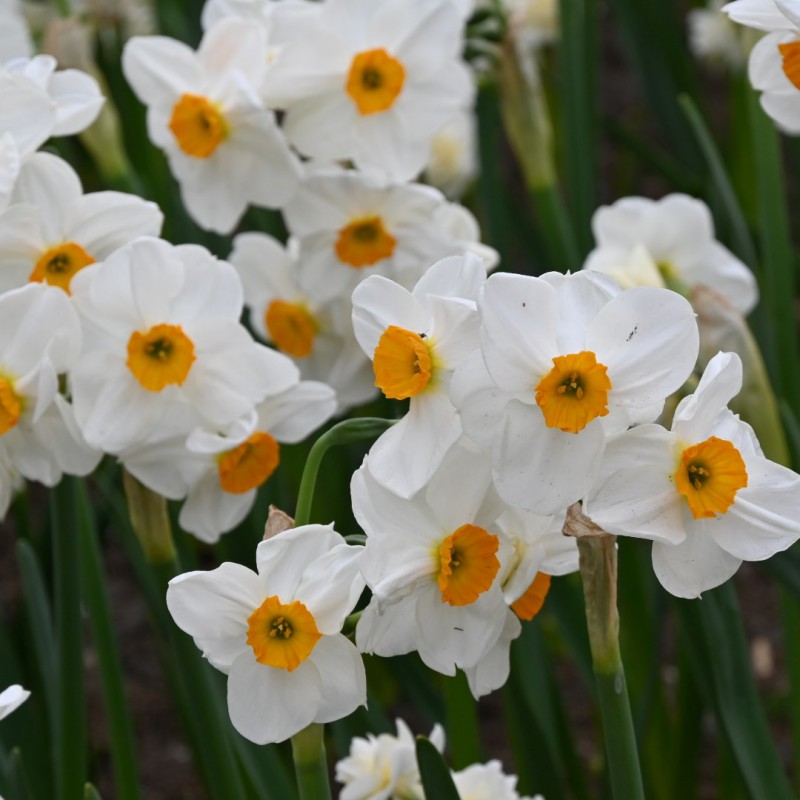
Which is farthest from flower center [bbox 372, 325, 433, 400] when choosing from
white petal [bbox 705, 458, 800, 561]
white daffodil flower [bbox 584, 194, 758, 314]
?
white daffodil flower [bbox 584, 194, 758, 314]

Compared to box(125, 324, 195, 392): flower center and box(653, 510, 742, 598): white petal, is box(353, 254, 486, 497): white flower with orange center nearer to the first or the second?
box(653, 510, 742, 598): white petal

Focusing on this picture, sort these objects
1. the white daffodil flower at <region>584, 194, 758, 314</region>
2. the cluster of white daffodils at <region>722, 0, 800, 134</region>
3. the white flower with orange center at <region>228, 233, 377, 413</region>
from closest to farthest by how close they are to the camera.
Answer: the cluster of white daffodils at <region>722, 0, 800, 134</region>, the white flower with orange center at <region>228, 233, 377, 413</region>, the white daffodil flower at <region>584, 194, 758, 314</region>

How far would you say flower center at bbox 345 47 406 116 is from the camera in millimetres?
1461

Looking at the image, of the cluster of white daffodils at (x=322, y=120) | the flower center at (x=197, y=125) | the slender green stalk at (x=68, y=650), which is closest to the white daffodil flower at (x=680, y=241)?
the cluster of white daffodils at (x=322, y=120)

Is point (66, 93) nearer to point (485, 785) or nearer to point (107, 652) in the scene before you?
point (107, 652)

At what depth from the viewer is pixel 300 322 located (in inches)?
63.2

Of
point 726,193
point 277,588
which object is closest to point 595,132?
point 726,193

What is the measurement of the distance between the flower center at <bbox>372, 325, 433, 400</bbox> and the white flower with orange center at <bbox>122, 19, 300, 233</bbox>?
1.99ft

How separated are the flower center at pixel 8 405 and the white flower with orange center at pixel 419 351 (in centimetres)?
33

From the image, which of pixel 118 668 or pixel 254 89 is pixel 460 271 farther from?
pixel 118 668

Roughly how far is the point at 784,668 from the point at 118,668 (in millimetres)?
1576

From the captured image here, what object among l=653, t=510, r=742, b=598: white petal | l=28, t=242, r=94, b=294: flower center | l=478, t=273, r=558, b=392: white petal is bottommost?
l=653, t=510, r=742, b=598: white petal

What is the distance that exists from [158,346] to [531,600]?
1.41 ft

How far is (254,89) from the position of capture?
1.45m
